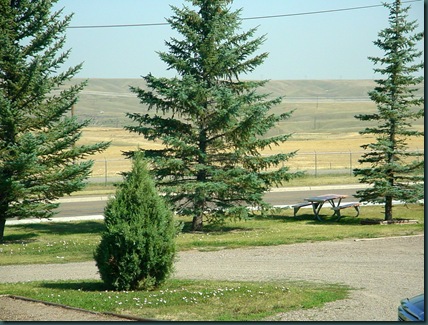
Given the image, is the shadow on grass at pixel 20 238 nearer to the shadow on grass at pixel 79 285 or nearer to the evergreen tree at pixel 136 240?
the shadow on grass at pixel 79 285

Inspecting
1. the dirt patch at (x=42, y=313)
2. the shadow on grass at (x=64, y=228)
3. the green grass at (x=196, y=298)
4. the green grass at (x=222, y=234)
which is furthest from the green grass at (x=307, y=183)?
the dirt patch at (x=42, y=313)

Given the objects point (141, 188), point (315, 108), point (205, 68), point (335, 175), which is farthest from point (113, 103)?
point (141, 188)

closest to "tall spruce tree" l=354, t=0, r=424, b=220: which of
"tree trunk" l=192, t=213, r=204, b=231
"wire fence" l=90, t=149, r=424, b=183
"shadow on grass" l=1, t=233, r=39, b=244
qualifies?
"tree trunk" l=192, t=213, r=204, b=231

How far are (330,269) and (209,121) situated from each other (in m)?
9.62

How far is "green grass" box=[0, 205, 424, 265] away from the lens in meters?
20.4

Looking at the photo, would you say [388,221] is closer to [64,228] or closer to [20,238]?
[64,228]

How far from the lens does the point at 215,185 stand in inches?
939

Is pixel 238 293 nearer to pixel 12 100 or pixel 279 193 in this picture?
pixel 12 100

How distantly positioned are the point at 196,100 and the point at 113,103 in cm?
16942

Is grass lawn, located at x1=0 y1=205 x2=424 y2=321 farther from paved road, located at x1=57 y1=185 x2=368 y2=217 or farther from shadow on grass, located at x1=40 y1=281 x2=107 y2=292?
paved road, located at x1=57 y1=185 x2=368 y2=217

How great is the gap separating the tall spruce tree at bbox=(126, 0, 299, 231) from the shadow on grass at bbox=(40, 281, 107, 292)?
30.6 ft

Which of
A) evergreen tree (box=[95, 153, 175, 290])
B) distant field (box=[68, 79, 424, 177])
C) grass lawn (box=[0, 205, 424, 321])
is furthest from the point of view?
distant field (box=[68, 79, 424, 177])

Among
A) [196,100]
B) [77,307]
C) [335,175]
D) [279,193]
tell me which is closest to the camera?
[77,307]

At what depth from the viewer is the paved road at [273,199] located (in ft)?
105
